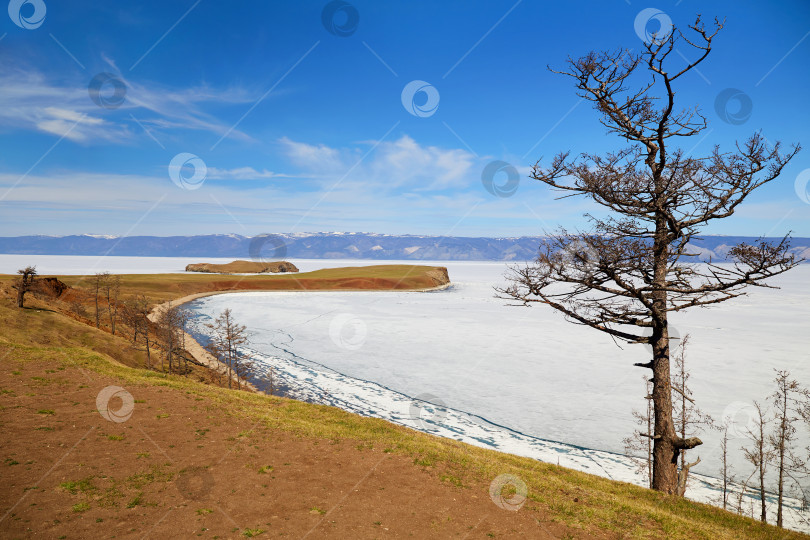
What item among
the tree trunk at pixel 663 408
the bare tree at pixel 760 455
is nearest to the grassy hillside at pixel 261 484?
the tree trunk at pixel 663 408

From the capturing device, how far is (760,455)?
22.3 metres

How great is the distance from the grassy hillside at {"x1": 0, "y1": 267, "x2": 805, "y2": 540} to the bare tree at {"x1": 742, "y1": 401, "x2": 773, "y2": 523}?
40.6 feet

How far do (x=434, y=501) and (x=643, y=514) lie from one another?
5.99 metres

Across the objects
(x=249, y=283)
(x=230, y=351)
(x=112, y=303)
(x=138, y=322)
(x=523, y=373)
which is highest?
(x=249, y=283)

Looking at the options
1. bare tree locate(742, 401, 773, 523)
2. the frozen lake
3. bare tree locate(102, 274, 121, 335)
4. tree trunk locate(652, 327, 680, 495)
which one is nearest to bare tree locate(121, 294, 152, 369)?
bare tree locate(102, 274, 121, 335)

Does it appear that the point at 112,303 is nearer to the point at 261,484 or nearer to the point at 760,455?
the point at 261,484

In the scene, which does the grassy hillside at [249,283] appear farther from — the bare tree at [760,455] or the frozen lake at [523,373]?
the bare tree at [760,455]

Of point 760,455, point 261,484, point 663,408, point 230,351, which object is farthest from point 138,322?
point 760,455

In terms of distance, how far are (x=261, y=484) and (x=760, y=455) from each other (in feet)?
86.6

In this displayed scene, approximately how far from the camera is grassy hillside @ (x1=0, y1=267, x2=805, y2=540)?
9.48 m

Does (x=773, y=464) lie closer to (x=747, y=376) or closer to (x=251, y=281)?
(x=747, y=376)

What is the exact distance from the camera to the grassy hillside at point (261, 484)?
9.48 m

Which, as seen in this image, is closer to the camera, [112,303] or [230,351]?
[230,351]

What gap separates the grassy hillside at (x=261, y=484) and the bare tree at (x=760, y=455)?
12367 millimetres
